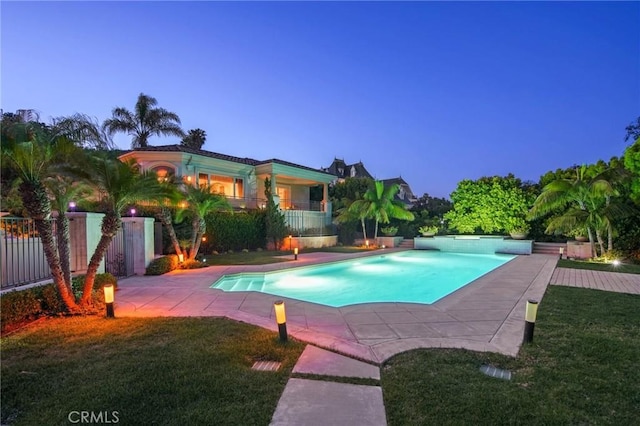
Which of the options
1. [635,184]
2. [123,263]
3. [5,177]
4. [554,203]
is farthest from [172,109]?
[635,184]

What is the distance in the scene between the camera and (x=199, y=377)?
11.4ft

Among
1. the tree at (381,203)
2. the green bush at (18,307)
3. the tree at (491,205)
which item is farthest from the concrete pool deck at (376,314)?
the tree at (381,203)

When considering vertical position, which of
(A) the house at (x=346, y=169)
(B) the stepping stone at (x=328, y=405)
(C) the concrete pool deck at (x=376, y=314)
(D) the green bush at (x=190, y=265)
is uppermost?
(A) the house at (x=346, y=169)

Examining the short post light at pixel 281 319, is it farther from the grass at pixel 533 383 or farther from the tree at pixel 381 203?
the tree at pixel 381 203

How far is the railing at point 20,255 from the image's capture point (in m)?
6.69

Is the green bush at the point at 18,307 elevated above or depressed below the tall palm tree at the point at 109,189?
below

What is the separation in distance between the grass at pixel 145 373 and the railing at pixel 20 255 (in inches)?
90.6

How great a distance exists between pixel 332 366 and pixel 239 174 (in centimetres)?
2100

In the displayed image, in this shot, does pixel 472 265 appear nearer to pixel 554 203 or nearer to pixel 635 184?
pixel 554 203

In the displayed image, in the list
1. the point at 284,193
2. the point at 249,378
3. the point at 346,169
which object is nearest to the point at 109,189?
the point at 249,378

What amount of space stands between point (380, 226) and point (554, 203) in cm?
1252

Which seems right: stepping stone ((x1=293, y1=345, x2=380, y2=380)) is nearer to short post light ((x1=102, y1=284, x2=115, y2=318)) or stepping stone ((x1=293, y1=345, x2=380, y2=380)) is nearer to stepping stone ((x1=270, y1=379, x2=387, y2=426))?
stepping stone ((x1=270, y1=379, x2=387, y2=426))

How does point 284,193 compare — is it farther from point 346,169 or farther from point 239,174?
point 346,169

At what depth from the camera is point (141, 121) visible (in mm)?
28203
